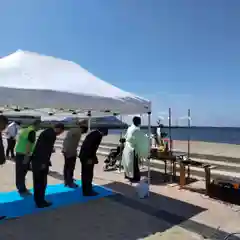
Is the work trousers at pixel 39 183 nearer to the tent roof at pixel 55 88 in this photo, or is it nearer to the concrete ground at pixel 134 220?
the concrete ground at pixel 134 220

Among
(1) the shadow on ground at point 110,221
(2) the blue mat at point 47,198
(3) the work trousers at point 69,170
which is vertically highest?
(3) the work trousers at point 69,170

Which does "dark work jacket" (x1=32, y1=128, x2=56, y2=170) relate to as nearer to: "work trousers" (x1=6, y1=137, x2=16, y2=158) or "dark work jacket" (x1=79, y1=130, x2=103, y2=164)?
"dark work jacket" (x1=79, y1=130, x2=103, y2=164)

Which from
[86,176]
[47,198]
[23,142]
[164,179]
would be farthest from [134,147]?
[23,142]

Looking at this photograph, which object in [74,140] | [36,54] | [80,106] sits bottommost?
[74,140]

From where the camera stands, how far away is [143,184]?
20.5 feet

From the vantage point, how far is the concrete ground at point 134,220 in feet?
13.9

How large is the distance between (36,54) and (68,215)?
12.0ft

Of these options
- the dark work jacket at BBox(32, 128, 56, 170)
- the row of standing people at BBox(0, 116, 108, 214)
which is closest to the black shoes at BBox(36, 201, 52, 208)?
the row of standing people at BBox(0, 116, 108, 214)

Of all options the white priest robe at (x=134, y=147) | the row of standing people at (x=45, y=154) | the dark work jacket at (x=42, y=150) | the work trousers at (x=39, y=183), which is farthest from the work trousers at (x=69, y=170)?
the dark work jacket at (x=42, y=150)

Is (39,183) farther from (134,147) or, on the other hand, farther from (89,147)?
(134,147)

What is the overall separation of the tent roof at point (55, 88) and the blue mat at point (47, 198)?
1907 mm

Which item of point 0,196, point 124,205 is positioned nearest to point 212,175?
point 124,205

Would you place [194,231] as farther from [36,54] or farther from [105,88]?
[36,54]

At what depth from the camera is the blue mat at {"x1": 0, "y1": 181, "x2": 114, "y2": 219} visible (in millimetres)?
5229
